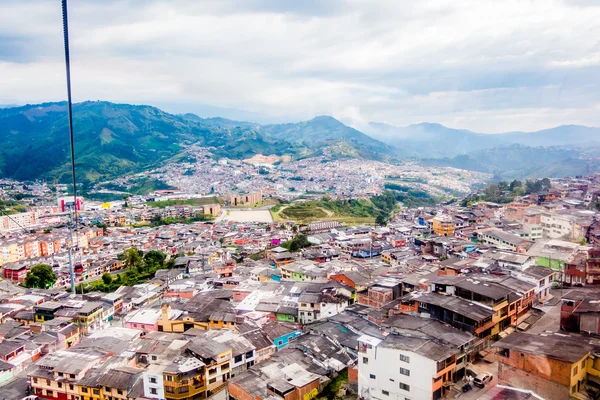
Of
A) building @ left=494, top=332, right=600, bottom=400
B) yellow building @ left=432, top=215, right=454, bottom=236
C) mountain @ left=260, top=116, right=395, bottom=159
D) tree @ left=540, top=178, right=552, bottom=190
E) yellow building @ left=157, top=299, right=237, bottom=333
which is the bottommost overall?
yellow building @ left=157, top=299, right=237, bottom=333

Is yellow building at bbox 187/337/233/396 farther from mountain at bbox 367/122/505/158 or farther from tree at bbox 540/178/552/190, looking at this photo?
mountain at bbox 367/122/505/158

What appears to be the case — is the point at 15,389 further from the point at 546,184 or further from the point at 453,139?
the point at 453,139

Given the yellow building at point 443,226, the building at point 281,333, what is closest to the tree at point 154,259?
the building at point 281,333

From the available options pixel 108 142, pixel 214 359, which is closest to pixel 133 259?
pixel 214 359

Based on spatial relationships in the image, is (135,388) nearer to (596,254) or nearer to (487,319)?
(487,319)

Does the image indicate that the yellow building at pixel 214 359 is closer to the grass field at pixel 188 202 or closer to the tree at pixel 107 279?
the tree at pixel 107 279

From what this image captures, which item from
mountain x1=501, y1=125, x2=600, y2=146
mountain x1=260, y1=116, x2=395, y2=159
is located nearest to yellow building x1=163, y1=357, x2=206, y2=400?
mountain x1=501, y1=125, x2=600, y2=146
